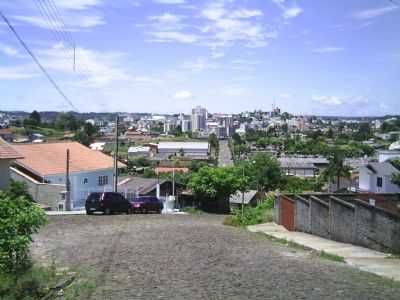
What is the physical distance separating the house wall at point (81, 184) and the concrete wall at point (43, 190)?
1602 mm

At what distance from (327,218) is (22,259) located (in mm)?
12675

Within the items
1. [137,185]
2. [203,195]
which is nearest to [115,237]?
[203,195]

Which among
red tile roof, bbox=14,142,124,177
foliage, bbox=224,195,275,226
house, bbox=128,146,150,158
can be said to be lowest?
foliage, bbox=224,195,275,226

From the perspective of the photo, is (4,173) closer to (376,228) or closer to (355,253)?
(355,253)

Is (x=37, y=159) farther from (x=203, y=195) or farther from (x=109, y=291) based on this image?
(x=109, y=291)

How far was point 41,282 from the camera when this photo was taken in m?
10.4

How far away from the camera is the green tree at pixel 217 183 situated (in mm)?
41469

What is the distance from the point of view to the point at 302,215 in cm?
2380

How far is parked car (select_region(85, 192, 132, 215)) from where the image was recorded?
32406mm

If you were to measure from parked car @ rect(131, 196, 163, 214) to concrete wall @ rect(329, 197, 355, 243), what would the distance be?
18549mm

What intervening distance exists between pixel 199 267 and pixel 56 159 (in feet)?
129

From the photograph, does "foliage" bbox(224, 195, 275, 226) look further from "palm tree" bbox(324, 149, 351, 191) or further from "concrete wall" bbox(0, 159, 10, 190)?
"palm tree" bbox(324, 149, 351, 191)

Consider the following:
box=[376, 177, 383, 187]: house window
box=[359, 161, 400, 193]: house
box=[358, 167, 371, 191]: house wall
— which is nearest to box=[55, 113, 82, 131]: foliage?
box=[358, 167, 371, 191]: house wall

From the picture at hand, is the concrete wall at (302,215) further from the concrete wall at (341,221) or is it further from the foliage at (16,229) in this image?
the foliage at (16,229)
